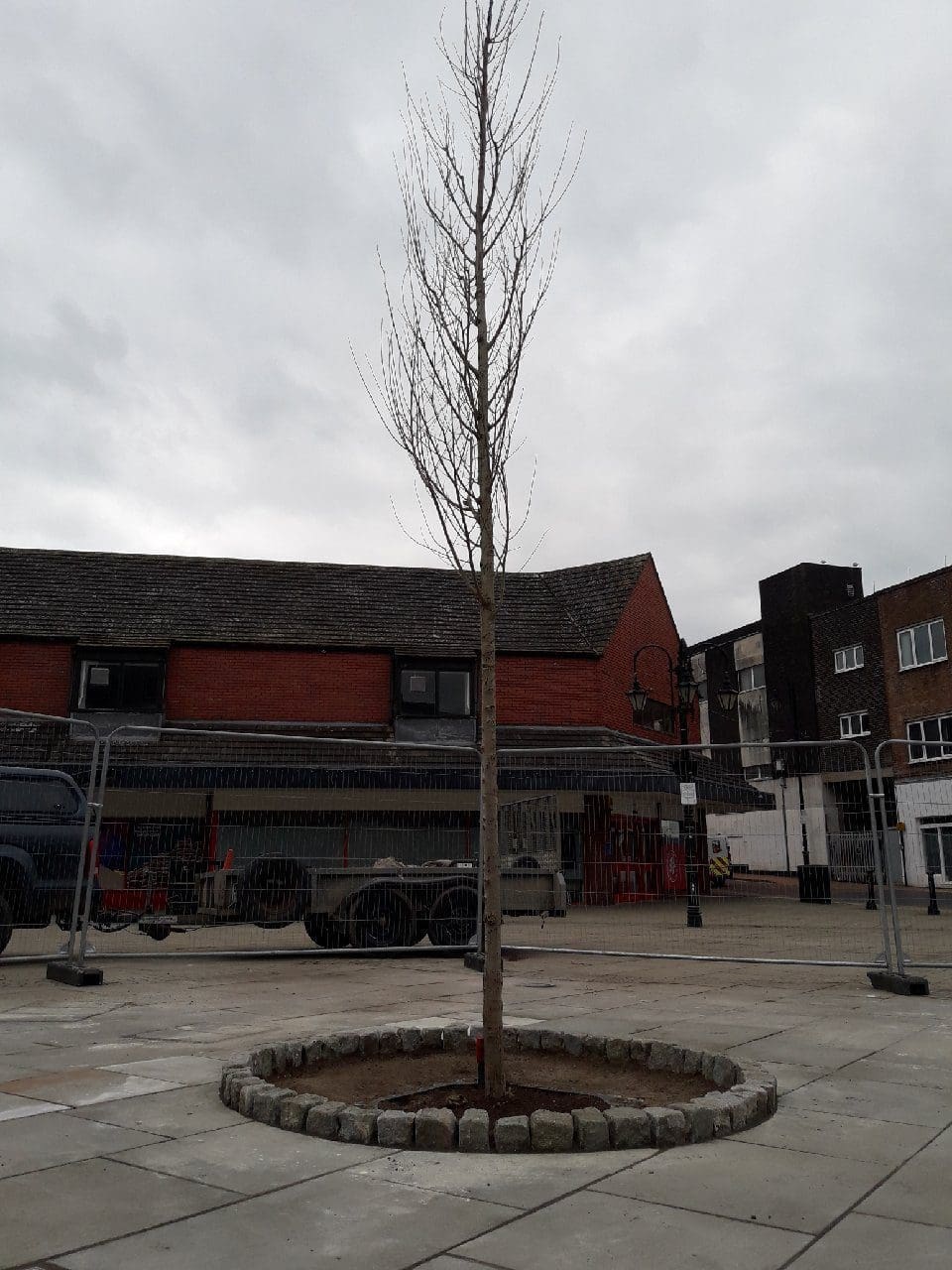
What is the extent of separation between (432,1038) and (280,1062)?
119cm

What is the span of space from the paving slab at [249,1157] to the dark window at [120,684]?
22474 millimetres

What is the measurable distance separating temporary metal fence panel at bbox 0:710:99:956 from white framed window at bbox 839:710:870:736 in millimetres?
32862

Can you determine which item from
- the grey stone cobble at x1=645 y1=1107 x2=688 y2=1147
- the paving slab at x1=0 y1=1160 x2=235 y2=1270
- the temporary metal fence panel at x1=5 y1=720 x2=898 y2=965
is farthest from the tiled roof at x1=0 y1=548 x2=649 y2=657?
the paving slab at x1=0 y1=1160 x2=235 y2=1270

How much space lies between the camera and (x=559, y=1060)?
20.1 ft

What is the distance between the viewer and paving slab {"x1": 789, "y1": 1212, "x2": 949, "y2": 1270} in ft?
9.73

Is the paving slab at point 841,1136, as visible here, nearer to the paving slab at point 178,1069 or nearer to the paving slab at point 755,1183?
the paving slab at point 755,1183

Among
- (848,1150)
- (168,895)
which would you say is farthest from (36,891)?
(848,1150)

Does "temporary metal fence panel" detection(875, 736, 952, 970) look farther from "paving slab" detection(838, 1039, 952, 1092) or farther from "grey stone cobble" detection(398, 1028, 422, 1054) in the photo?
"grey stone cobble" detection(398, 1028, 422, 1054)

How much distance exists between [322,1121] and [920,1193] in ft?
7.94

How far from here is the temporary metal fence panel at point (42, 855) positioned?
10492mm

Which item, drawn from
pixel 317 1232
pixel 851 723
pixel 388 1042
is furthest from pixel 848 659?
pixel 317 1232

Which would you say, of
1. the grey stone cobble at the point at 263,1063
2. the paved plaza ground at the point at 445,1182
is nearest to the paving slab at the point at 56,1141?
the paved plaza ground at the point at 445,1182

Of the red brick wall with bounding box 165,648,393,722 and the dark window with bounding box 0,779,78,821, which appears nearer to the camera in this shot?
the dark window with bounding box 0,779,78,821

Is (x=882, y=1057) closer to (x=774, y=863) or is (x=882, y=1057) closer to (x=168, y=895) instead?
(x=774, y=863)
